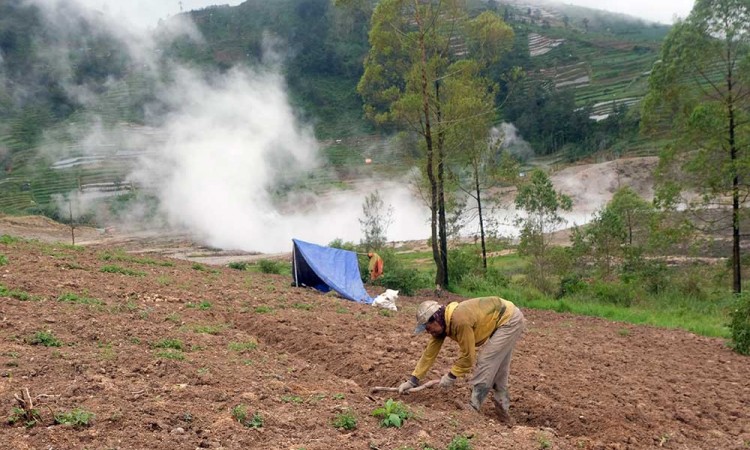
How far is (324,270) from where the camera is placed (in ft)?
47.6

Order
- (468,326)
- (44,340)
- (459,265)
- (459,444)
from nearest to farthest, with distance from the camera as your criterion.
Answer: (459,444), (468,326), (44,340), (459,265)

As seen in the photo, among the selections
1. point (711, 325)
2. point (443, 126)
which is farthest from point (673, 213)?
point (443, 126)

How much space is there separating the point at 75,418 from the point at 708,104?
53.7ft

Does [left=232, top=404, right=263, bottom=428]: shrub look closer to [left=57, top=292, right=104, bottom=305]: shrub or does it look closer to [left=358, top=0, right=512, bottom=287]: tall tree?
[left=57, top=292, right=104, bottom=305]: shrub

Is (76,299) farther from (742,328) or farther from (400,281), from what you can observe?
(742,328)

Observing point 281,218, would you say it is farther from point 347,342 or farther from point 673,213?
point 347,342

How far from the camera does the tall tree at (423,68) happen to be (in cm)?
1706

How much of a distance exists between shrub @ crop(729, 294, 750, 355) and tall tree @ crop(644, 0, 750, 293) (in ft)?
21.5

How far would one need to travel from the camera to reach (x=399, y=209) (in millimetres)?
48281

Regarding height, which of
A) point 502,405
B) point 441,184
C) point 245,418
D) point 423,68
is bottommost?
point 502,405

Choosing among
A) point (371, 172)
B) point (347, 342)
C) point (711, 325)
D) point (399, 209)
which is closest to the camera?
point (347, 342)

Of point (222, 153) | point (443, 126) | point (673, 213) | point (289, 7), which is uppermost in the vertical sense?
point (289, 7)

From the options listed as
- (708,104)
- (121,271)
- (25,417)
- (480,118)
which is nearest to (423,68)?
(480,118)

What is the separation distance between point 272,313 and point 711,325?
925 centimetres
